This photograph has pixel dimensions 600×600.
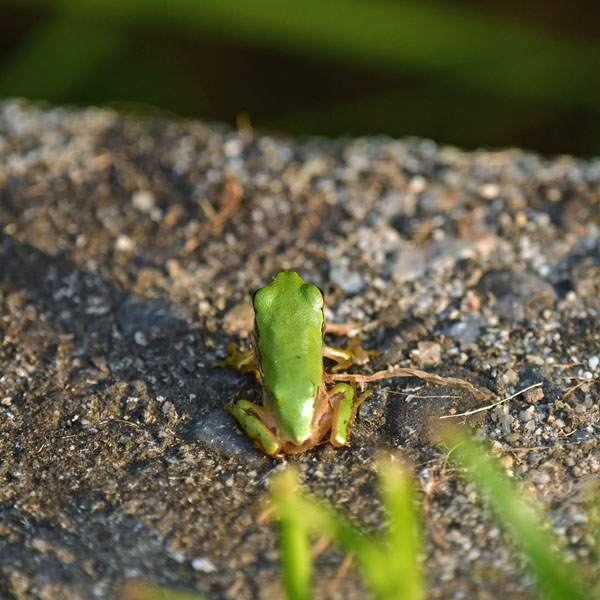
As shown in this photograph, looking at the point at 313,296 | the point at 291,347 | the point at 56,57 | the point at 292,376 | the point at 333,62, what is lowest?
the point at 292,376

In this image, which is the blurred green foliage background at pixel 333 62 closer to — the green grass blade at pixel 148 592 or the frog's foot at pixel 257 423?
the frog's foot at pixel 257 423

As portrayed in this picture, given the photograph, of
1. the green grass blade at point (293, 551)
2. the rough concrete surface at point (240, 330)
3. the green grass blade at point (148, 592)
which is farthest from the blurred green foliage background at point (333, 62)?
→ the green grass blade at point (293, 551)

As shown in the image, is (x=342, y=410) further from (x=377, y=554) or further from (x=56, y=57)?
(x=56, y=57)

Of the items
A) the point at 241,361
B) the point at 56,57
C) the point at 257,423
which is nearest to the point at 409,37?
the point at 56,57

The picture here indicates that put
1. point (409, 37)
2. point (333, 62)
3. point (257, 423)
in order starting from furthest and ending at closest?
1. point (333, 62)
2. point (409, 37)
3. point (257, 423)

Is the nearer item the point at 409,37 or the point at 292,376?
the point at 292,376

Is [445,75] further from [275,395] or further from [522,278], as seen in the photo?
[275,395]
